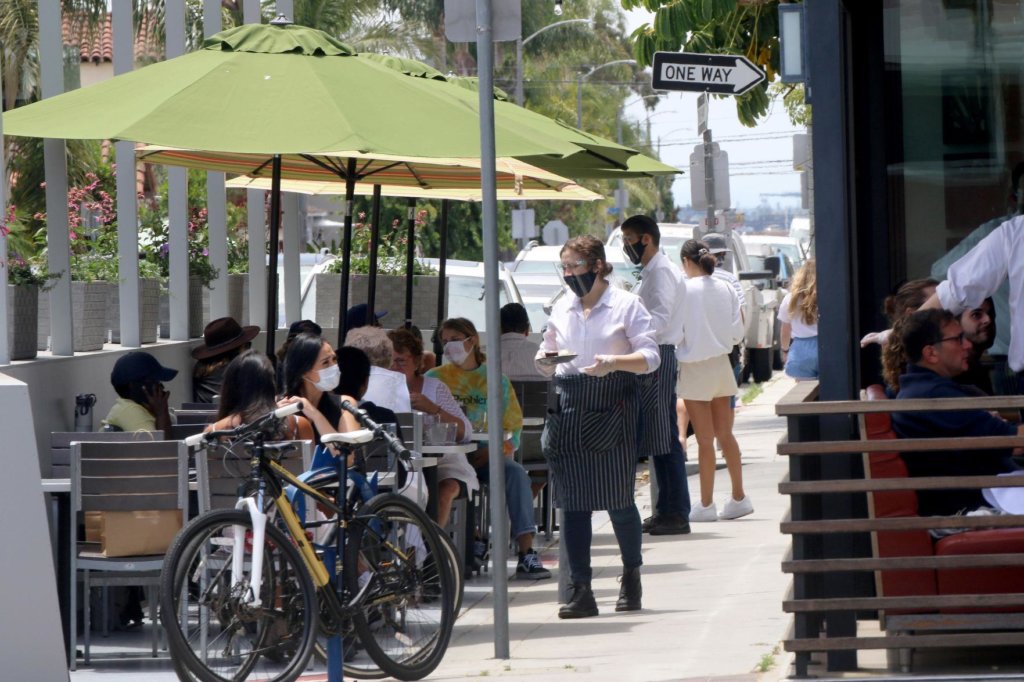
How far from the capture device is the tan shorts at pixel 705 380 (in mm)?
11953

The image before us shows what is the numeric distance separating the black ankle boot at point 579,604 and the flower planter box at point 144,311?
4.02m

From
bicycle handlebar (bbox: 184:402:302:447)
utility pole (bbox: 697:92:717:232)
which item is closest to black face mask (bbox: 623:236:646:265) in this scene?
bicycle handlebar (bbox: 184:402:302:447)

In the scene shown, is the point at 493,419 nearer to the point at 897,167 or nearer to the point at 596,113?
the point at 897,167

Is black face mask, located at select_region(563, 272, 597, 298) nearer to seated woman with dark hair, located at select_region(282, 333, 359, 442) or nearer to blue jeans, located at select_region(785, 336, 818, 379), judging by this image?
seated woman with dark hair, located at select_region(282, 333, 359, 442)

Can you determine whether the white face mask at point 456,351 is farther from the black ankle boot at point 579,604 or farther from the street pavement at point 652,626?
the black ankle boot at point 579,604

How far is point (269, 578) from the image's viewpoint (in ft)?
21.8

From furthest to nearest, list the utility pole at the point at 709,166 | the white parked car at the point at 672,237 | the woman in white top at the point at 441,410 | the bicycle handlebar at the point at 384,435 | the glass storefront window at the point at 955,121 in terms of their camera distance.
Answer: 1. the white parked car at the point at 672,237
2. the utility pole at the point at 709,166
3. the woman in white top at the point at 441,410
4. the glass storefront window at the point at 955,121
5. the bicycle handlebar at the point at 384,435

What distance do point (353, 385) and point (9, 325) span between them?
2.13 meters

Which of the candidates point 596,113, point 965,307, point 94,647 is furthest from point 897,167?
point 596,113

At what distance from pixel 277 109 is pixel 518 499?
117 inches

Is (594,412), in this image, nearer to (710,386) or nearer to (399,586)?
(399,586)

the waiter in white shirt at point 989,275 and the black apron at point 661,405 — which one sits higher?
the waiter in white shirt at point 989,275

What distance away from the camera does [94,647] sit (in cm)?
805

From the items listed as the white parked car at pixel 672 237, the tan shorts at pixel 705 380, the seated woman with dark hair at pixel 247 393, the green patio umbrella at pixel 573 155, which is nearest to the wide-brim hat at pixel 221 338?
the green patio umbrella at pixel 573 155
